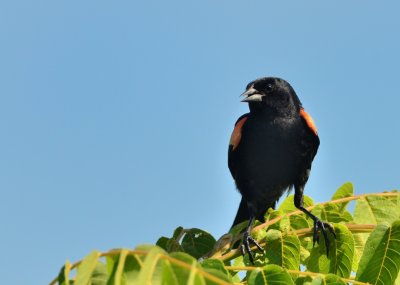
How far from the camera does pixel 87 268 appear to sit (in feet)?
5.10

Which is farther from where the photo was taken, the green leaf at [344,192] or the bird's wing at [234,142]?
the bird's wing at [234,142]

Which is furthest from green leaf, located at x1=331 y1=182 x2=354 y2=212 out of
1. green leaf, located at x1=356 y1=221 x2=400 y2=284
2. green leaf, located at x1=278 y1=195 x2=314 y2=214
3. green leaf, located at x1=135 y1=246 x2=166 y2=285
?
green leaf, located at x1=135 y1=246 x2=166 y2=285

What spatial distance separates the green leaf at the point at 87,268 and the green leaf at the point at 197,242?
5.31ft

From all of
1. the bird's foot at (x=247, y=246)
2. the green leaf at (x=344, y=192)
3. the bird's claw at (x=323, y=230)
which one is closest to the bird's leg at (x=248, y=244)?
the bird's foot at (x=247, y=246)

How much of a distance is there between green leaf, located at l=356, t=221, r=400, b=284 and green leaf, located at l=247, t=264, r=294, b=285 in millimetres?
346

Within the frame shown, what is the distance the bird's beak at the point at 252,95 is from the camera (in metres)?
4.92

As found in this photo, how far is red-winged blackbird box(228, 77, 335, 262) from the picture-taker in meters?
4.75

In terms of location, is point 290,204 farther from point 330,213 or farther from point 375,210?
point 375,210

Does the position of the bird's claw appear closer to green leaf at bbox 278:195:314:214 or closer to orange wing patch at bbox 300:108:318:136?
green leaf at bbox 278:195:314:214

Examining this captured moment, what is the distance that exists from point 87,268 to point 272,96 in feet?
11.9

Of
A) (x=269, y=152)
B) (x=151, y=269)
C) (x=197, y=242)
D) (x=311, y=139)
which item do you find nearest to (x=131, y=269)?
(x=151, y=269)

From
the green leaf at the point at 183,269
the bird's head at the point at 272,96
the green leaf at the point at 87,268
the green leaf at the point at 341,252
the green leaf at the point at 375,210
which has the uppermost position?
the bird's head at the point at 272,96

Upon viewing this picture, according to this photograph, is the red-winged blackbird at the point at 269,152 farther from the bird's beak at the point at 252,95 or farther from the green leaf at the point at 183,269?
the green leaf at the point at 183,269

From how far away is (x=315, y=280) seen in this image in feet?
6.93
